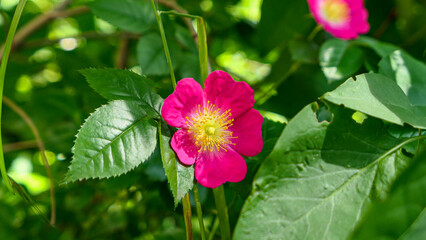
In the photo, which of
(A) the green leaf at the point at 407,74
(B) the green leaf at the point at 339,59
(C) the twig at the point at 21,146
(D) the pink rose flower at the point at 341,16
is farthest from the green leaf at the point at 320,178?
(C) the twig at the point at 21,146

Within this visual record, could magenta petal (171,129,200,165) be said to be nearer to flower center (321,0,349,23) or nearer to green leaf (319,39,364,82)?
green leaf (319,39,364,82)

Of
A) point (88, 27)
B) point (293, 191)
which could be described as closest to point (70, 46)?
point (88, 27)

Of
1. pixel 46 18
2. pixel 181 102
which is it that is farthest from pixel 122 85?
pixel 46 18

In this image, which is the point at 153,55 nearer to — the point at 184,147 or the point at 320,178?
the point at 184,147

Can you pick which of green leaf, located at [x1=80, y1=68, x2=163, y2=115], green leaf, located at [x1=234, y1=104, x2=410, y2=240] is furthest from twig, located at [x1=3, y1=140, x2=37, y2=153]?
green leaf, located at [x1=234, y1=104, x2=410, y2=240]

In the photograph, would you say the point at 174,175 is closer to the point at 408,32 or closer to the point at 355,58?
the point at 355,58

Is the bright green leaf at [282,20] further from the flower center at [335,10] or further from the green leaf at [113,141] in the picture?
the green leaf at [113,141]
